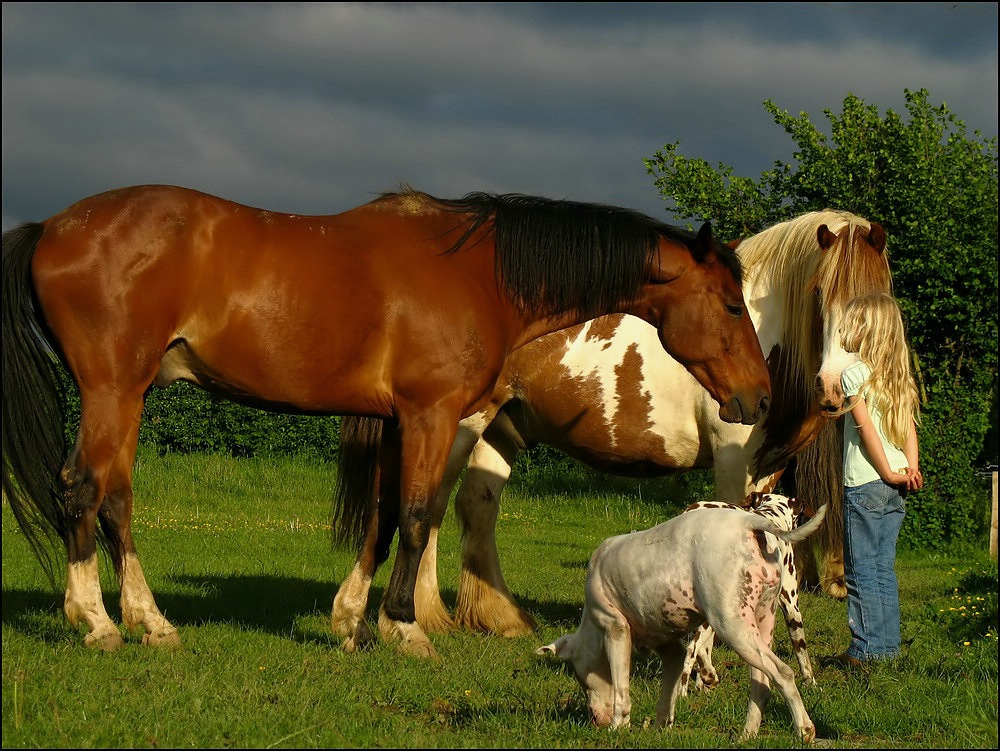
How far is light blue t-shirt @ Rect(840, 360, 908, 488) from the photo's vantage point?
5.38m

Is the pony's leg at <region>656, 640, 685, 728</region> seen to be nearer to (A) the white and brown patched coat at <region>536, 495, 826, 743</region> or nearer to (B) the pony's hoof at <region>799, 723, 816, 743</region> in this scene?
(A) the white and brown patched coat at <region>536, 495, 826, 743</region>

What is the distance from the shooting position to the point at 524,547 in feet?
41.5

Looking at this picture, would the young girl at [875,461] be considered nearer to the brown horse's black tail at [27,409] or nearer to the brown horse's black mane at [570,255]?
the brown horse's black mane at [570,255]

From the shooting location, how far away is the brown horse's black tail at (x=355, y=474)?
7.32 meters

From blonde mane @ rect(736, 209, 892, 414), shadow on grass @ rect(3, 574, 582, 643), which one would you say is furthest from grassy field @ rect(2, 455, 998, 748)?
blonde mane @ rect(736, 209, 892, 414)

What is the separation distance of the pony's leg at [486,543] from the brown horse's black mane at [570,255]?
1.92m

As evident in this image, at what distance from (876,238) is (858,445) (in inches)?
55.5

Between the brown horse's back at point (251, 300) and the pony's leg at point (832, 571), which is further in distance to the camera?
the pony's leg at point (832, 571)

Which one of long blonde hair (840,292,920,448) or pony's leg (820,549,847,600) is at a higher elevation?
long blonde hair (840,292,920,448)

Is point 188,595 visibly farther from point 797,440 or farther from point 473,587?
point 797,440

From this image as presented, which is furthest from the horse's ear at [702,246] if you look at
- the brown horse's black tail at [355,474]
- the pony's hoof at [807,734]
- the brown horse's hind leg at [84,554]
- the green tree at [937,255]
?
the green tree at [937,255]

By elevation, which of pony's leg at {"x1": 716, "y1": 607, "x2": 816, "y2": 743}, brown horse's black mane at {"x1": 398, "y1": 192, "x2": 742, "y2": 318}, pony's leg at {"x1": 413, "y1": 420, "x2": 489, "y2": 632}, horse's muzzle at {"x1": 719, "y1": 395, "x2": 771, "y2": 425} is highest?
brown horse's black mane at {"x1": 398, "y1": 192, "x2": 742, "y2": 318}

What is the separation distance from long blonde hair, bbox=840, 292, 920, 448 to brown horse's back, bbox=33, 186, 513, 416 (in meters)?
1.96

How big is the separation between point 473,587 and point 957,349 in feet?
28.3
